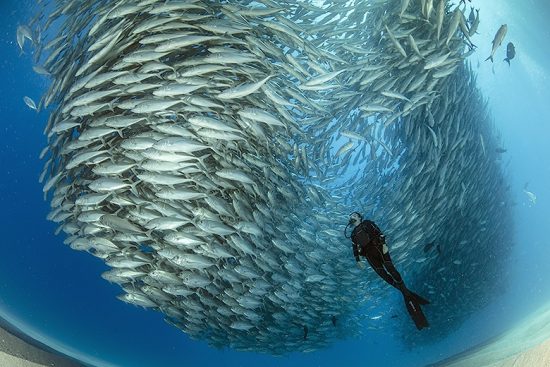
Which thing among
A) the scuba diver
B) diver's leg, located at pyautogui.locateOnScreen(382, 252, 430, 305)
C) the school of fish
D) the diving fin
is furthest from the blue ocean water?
the diving fin

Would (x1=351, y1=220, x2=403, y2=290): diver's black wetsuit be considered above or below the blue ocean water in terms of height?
below

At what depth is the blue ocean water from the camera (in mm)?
12938

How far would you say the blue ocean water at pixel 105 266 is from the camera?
509 inches

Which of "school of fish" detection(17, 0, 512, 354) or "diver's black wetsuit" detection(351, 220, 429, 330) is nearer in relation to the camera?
"school of fish" detection(17, 0, 512, 354)

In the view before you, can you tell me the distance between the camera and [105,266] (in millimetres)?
24297

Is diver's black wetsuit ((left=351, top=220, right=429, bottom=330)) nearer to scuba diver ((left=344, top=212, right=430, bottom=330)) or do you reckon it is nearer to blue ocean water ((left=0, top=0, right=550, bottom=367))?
scuba diver ((left=344, top=212, right=430, bottom=330))

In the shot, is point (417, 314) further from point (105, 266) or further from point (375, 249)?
point (105, 266)

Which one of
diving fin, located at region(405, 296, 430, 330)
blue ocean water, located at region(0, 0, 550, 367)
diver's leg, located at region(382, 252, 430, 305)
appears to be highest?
blue ocean water, located at region(0, 0, 550, 367)

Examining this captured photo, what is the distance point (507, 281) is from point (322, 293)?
26.5 feet

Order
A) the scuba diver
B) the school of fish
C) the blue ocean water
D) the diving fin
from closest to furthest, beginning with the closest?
the school of fish, the scuba diver, the diving fin, the blue ocean water

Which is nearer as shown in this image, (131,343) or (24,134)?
(24,134)

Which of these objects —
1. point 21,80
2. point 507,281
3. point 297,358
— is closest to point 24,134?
point 21,80

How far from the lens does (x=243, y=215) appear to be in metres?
6.18

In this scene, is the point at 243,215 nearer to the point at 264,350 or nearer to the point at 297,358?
the point at 264,350
